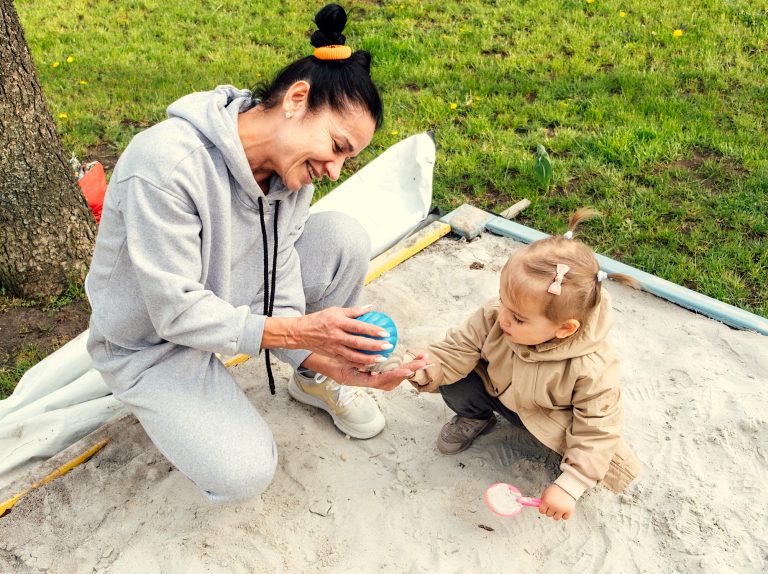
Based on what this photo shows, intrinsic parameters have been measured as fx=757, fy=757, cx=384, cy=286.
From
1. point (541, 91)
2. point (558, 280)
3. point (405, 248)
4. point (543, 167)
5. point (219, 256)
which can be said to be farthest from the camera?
point (541, 91)

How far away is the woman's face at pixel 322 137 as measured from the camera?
69.2 inches

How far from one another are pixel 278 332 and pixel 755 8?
4.24 m

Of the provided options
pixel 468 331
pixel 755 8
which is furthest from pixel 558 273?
pixel 755 8

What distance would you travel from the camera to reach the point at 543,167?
332 centimetres

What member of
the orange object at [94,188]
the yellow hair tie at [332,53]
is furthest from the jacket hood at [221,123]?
the orange object at [94,188]

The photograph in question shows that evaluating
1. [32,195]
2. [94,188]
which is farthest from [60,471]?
[94,188]

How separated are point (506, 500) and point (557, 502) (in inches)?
8.3

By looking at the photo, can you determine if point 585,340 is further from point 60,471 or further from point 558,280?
point 60,471

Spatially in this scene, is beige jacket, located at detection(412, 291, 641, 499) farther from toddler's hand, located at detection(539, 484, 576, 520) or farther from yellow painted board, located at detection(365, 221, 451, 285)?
yellow painted board, located at detection(365, 221, 451, 285)

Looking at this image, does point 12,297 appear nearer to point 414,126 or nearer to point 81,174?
point 81,174

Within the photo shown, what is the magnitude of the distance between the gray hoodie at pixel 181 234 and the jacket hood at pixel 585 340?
698mm

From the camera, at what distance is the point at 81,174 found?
3.17 meters

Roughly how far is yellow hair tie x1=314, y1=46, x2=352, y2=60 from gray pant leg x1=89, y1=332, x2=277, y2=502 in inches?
31.5

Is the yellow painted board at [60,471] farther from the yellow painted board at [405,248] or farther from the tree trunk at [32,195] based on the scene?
the yellow painted board at [405,248]
